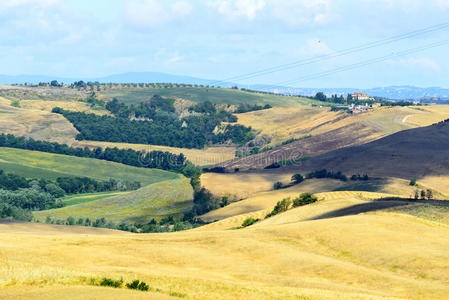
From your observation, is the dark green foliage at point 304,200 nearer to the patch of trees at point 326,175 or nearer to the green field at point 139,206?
the green field at point 139,206

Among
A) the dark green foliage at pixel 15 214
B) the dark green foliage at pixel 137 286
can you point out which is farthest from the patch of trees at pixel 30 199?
the dark green foliage at pixel 137 286

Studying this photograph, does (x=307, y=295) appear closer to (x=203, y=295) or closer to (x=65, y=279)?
(x=203, y=295)

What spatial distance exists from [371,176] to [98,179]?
97.5 metres

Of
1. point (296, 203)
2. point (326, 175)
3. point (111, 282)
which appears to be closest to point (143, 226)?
point (296, 203)

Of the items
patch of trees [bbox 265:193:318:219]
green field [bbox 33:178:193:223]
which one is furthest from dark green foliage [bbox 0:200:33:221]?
patch of trees [bbox 265:193:318:219]

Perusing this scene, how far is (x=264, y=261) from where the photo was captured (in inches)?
1815

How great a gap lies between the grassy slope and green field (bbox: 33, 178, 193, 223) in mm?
77648

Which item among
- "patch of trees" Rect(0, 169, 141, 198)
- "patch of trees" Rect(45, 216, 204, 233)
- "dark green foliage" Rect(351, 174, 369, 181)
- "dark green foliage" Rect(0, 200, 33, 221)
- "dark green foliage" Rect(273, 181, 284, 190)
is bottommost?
"patch of trees" Rect(0, 169, 141, 198)

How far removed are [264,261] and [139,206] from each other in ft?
341

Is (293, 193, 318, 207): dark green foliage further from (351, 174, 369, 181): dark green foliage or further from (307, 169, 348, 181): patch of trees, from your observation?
(307, 169, 348, 181): patch of trees

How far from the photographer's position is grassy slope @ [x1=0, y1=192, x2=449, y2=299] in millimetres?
32500

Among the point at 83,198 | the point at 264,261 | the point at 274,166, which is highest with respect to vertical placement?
the point at 264,261

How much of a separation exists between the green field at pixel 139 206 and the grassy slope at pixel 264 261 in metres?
77.6

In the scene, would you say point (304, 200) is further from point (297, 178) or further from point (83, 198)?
point (83, 198)
